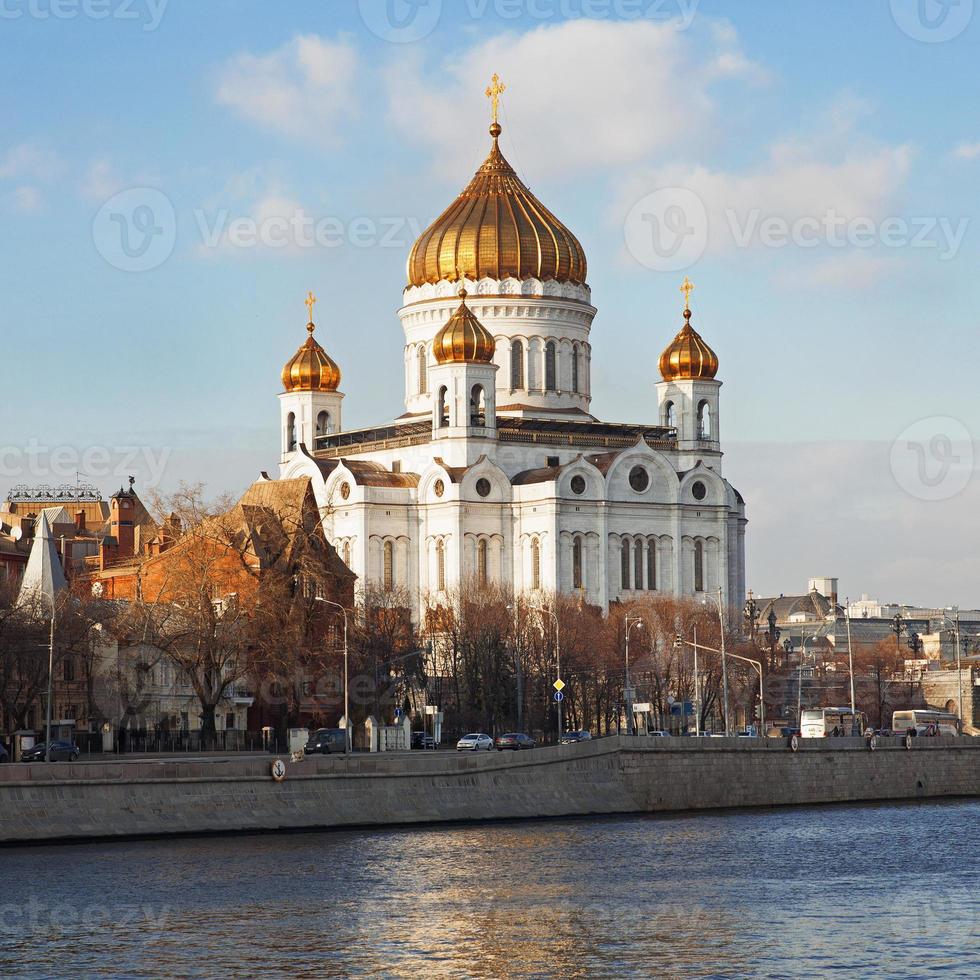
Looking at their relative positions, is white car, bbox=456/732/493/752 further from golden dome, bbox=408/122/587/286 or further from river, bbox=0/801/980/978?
golden dome, bbox=408/122/587/286

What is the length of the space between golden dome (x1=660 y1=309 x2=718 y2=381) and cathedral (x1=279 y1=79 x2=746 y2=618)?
93 mm

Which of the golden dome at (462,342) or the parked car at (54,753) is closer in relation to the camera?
the parked car at (54,753)

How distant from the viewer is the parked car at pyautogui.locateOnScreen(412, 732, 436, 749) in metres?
78.2

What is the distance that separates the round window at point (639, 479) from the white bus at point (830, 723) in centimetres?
1702

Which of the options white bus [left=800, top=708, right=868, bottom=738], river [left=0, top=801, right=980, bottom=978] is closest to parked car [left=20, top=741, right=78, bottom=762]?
river [left=0, top=801, right=980, bottom=978]

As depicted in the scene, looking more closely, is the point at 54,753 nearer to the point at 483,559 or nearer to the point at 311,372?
the point at 483,559

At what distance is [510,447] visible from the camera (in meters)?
115

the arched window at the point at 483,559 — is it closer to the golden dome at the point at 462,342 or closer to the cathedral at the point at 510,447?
the cathedral at the point at 510,447

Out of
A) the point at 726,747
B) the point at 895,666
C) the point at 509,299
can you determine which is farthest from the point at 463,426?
the point at 726,747

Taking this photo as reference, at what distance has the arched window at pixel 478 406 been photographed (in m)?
113

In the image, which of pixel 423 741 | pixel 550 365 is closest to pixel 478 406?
pixel 550 365

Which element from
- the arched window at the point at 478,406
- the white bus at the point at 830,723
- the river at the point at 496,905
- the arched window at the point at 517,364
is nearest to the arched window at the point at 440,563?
the arched window at the point at 478,406

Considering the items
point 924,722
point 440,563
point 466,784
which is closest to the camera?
point 466,784

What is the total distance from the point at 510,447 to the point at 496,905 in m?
70.4
